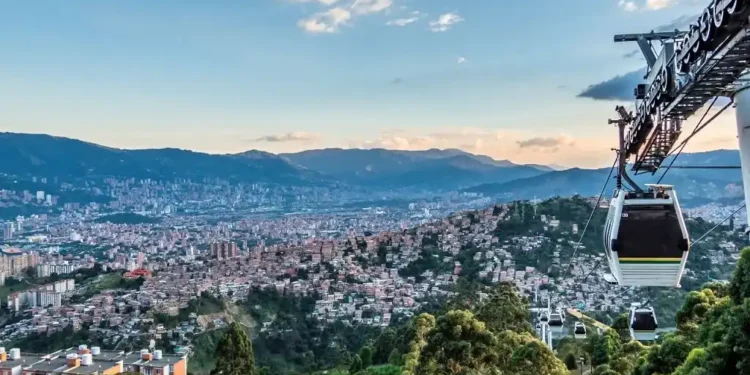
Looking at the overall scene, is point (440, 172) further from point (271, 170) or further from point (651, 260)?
point (651, 260)

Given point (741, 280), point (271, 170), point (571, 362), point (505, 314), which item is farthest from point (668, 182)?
point (271, 170)

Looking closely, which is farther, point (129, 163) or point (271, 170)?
point (271, 170)

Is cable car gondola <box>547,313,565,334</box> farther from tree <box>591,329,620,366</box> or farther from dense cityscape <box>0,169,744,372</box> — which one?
dense cityscape <box>0,169,744,372</box>

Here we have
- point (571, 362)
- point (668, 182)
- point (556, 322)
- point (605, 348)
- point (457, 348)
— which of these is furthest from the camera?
point (668, 182)

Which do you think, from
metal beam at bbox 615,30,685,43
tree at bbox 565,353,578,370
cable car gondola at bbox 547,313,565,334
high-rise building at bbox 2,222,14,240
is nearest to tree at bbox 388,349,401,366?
tree at bbox 565,353,578,370

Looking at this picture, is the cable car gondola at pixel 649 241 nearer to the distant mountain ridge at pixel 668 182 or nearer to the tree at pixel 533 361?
the distant mountain ridge at pixel 668 182

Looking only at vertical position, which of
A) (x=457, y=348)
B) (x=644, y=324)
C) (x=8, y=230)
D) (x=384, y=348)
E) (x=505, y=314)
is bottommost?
(x=8, y=230)

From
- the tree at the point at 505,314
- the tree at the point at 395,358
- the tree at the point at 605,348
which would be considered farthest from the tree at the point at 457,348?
the tree at the point at 395,358
